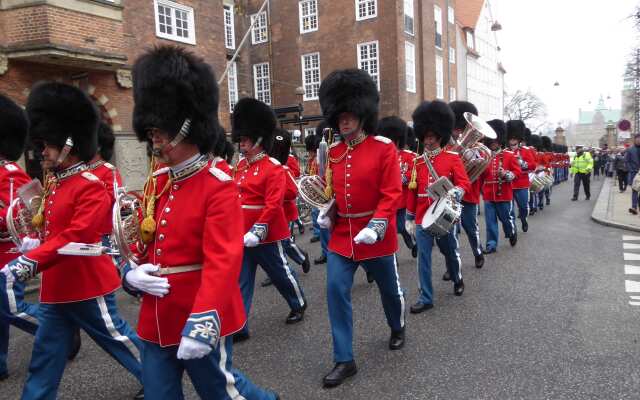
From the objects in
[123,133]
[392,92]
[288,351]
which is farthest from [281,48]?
[288,351]

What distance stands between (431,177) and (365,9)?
24.8 meters

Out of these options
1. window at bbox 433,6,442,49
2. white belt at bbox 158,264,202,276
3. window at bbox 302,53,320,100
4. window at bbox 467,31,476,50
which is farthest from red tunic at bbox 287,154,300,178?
window at bbox 467,31,476,50

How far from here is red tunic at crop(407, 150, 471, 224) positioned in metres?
5.75

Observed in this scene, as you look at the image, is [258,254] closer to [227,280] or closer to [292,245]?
[292,245]

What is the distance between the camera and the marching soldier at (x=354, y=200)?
161 inches

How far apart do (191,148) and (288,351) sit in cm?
255

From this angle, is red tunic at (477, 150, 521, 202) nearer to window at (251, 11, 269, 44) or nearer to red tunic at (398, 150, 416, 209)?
red tunic at (398, 150, 416, 209)

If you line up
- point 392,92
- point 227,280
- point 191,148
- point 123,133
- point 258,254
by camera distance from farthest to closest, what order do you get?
1. point 392,92
2. point 123,133
3. point 258,254
4. point 191,148
5. point 227,280

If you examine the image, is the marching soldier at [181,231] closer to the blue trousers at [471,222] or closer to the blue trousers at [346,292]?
the blue trousers at [346,292]

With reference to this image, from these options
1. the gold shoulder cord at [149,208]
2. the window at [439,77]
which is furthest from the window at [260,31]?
the gold shoulder cord at [149,208]

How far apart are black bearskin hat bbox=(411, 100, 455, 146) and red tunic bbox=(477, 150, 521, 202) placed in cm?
290

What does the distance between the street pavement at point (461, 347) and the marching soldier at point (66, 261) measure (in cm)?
72

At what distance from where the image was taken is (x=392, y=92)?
1119 inches

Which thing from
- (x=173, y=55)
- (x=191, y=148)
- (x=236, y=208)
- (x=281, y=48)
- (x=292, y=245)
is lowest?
(x=292, y=245)
